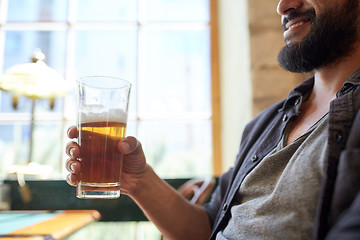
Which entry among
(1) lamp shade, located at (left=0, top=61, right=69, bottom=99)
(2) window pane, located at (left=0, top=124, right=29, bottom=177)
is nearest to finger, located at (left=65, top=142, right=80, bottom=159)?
(1) lamp shade, located at (left=0, top=61, right=69, bottom=99)

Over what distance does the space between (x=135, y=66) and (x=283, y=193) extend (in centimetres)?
239

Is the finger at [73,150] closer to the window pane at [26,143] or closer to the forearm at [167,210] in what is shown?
the forearm at [167,210]

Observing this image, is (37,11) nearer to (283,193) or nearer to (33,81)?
(33,81)

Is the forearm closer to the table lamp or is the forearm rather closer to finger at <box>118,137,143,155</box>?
finger at <box>118,137,143,155</box>

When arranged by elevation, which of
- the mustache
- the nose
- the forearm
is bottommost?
the forearm

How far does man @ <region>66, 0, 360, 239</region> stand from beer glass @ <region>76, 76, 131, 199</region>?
0.03 m

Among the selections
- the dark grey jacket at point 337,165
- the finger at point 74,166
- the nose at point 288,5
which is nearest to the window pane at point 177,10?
the nose at point 288,5

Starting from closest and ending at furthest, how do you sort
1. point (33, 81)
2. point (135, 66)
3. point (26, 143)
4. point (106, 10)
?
point (33, 81) → point (26, 143) → point (135, 66) → point (106, 10)

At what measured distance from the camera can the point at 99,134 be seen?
2.88 feet

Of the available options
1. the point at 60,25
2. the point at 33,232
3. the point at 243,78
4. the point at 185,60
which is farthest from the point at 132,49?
the point at 33,232

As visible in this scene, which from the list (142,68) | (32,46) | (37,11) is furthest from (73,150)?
(37,11)

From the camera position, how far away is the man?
65 cm

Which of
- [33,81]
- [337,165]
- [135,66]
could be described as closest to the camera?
[337,165]

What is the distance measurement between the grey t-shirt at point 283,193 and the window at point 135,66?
6.27 ft
